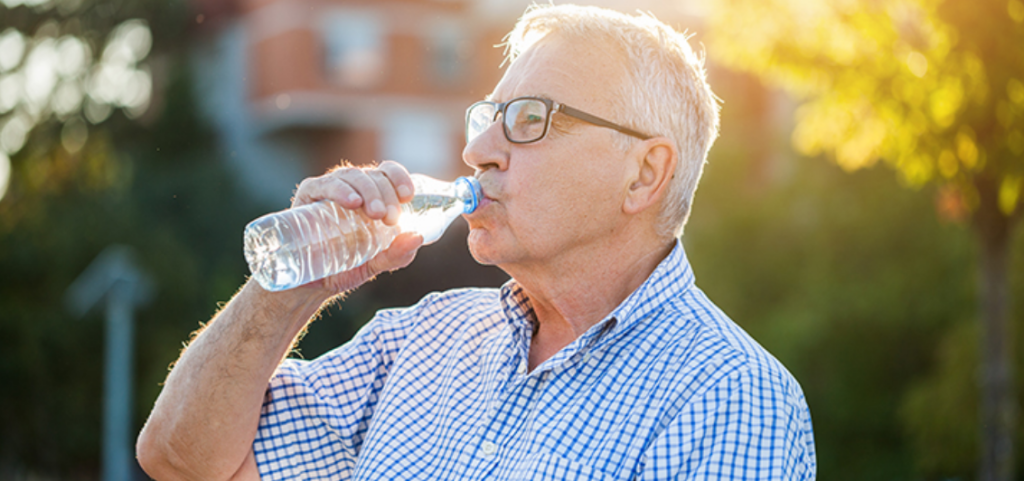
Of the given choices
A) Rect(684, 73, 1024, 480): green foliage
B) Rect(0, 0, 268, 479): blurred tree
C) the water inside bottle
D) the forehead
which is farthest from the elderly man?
Rect(0, 0, 268, 479): blurred tree

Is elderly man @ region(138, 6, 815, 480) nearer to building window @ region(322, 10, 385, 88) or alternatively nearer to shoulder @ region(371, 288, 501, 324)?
shoulder @ region(371, 288, 501, 324)

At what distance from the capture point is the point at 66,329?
15180mm

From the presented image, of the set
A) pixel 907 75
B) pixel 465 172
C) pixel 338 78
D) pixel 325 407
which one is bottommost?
pixel 465 172

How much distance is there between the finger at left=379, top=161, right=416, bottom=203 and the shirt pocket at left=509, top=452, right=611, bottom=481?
563mm

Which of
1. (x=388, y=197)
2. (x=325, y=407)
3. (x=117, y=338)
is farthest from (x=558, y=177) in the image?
(x=117, y=338)

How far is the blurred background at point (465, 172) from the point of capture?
15.7 feet

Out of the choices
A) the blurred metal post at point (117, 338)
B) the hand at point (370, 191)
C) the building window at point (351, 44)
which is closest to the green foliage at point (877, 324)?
the hand at point (370, 191)

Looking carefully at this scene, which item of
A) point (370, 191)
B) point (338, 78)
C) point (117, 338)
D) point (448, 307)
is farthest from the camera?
point (338, 78)

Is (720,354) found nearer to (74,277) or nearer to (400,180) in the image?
(400,180)

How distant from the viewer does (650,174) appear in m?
2.06

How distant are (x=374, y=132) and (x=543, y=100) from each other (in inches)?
839

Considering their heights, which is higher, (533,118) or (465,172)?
(533,118)

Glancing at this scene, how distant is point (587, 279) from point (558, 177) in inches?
9.3

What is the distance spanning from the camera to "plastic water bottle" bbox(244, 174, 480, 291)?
1945 millimetres
